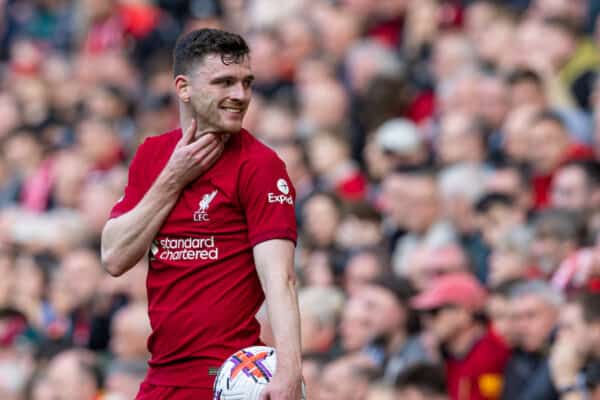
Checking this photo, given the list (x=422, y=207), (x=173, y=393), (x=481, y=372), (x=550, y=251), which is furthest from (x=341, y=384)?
(x=173, y=393)

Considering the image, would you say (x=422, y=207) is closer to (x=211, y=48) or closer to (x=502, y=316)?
(x=502, y=316)

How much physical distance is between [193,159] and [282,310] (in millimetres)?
677

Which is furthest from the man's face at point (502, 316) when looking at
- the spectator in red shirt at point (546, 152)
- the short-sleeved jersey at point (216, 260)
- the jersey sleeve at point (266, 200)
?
the jersey sleeve at point (266, 200)

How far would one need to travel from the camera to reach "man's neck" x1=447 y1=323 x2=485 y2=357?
336 inches

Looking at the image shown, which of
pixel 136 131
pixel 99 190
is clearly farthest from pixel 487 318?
pixel 136 131

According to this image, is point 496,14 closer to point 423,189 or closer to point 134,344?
point 423,189

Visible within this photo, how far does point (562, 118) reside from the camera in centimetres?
1020

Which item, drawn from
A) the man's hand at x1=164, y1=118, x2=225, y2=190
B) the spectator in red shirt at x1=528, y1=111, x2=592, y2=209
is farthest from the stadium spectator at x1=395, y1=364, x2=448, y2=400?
the man's hand at x1=164, y1=118, x2=225, y2=190

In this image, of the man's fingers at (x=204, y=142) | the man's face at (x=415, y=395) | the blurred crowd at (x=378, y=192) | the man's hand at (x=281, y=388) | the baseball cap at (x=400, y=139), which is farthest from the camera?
the baseball cap at (x=400, y=139)

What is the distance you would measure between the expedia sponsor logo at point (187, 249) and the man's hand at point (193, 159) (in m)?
0.20

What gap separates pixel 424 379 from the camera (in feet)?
25.3

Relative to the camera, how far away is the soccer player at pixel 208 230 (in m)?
5.35

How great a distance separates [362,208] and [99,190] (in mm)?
3094

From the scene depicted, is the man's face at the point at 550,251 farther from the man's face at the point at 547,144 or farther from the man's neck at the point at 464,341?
the man's face at the point at 547,144
